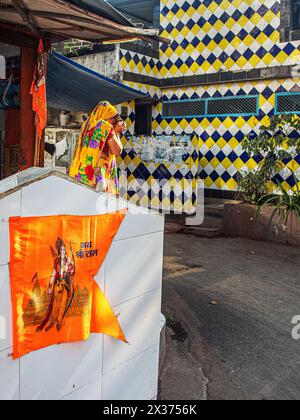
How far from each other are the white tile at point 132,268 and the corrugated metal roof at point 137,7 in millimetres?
9896

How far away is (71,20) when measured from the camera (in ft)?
13.8

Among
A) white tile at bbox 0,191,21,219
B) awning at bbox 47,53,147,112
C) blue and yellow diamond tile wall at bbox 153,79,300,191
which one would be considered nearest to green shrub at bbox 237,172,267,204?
blue and yellow diamond tile wall at bbox 153,79,300,191

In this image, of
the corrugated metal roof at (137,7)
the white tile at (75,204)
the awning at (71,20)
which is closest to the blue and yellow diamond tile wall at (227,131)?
the corrugated metal roof at (137,7)

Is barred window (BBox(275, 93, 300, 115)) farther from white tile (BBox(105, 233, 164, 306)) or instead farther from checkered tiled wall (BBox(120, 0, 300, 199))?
white tile (BBox(105, 233, 164, 306))

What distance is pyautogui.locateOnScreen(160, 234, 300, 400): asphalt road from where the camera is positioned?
319 centimetres

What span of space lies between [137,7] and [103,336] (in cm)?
1156

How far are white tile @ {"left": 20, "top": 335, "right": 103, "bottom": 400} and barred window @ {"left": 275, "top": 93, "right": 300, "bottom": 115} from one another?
25.1 feet

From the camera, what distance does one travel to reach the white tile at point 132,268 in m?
2.45

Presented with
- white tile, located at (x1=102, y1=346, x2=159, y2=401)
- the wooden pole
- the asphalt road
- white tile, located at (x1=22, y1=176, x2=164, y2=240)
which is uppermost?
the wooden pole

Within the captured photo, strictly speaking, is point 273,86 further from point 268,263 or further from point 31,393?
point 31,393

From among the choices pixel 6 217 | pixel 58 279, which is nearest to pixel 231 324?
pixel 58 279
